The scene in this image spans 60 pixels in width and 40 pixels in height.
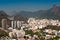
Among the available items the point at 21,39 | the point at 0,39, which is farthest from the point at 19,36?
the point at 0,39

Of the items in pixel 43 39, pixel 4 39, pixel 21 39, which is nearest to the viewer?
pixel 4 39

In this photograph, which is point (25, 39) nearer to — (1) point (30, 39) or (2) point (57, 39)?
(1) point (30, 39)

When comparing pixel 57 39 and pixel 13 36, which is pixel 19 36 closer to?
pixel 13 36

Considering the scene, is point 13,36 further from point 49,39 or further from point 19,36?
point 49,39

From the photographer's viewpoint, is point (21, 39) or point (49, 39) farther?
point (49, 39)

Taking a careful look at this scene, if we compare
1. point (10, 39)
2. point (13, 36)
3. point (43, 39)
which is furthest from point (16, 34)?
point (43, 39)

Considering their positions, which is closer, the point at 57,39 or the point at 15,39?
the point at 15,39

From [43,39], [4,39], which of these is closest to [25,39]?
[4,39]

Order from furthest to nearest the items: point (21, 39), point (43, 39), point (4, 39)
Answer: point (43, 39) → point (21, 39) → point (4, 39)
